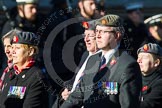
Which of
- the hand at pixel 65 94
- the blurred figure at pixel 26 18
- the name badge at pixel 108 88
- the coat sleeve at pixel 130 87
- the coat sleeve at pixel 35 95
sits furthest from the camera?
the blurred figure at pixel 26 18

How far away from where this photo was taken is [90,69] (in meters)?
8.16

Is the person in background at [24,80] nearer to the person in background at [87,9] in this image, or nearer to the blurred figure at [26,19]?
the blurred figure at [26,19]

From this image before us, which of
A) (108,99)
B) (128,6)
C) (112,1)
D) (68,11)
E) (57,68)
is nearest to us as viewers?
(108,99)

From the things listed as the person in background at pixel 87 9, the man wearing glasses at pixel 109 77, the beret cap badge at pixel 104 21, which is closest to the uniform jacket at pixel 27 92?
the man wearing glasses at pixel 109 77

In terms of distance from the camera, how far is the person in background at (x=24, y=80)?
8352 mm

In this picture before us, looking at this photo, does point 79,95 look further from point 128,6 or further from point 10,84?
point 128,6

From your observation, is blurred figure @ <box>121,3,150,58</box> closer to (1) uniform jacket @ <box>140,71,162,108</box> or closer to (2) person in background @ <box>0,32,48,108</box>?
(1) uniform jacket @ <box>140,71,162,108</box>

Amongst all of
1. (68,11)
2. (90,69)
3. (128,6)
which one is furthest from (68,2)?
(90,69)

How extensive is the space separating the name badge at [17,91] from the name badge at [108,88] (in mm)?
1095

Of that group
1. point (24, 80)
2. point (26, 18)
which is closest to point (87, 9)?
point (26, 18)

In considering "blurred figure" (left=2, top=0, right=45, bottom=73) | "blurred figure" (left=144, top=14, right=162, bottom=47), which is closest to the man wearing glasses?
"blurred figure" (left=2, top=0, right=45, bottom=73)

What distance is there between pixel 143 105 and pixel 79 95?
0.88m

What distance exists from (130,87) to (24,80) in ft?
5.13

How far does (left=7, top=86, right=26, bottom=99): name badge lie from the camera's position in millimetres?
8383
